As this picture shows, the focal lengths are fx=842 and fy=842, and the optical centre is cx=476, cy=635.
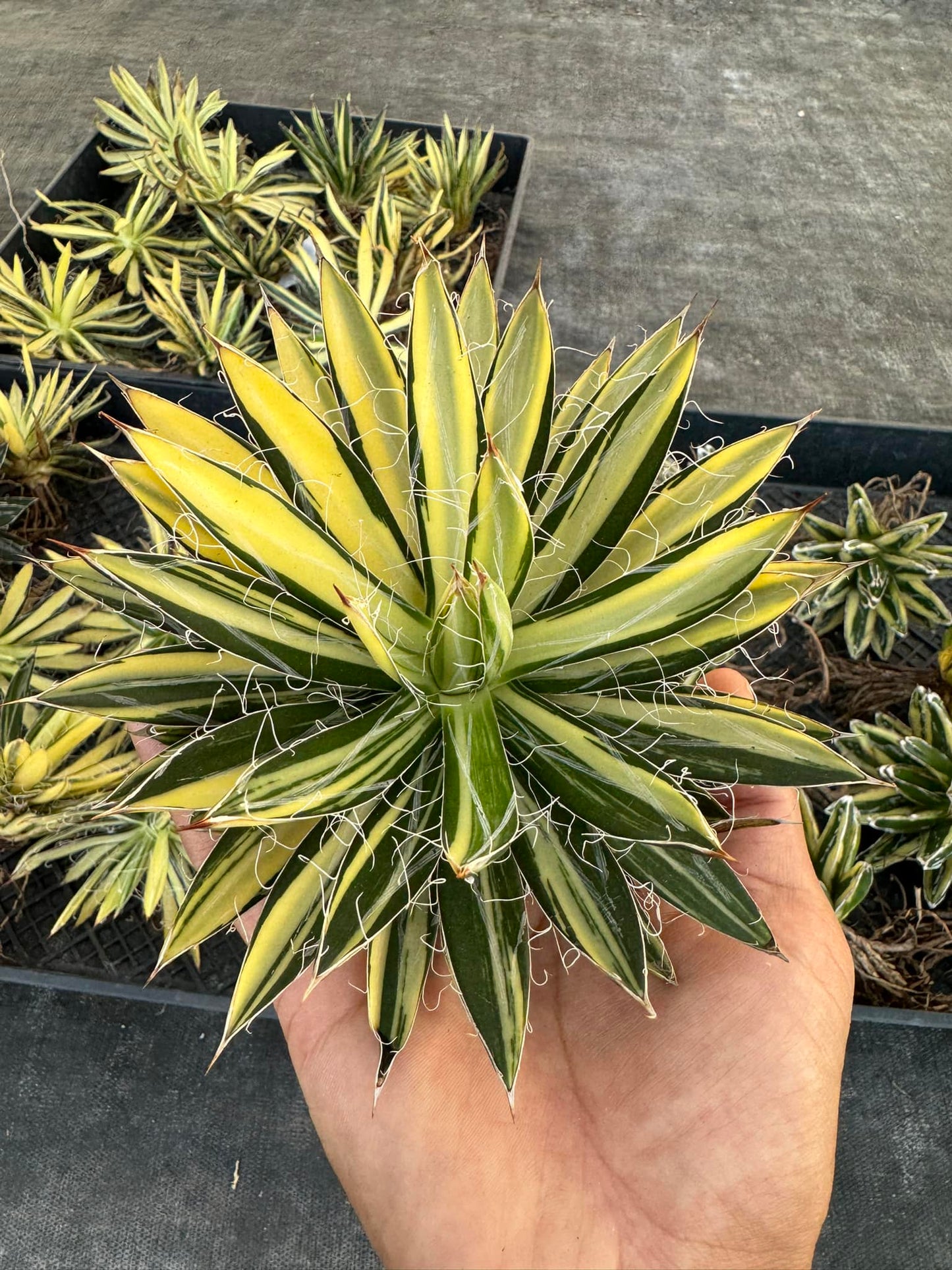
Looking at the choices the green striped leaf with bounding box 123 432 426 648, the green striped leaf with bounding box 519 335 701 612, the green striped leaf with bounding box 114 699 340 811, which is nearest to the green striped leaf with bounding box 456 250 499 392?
the green striped leaf with bounding box 519 335 701 612

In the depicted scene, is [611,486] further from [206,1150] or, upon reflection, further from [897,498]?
[206,1150]

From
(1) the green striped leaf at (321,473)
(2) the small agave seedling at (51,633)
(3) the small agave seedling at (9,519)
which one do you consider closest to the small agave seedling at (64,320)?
(3) the small agave seedling at (9,519)

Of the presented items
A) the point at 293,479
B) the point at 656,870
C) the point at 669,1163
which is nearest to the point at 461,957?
the point at 656,870

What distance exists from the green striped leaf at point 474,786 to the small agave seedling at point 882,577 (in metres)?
0.92

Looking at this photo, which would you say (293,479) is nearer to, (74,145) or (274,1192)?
(274,1192)

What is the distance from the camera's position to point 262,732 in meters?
0.75

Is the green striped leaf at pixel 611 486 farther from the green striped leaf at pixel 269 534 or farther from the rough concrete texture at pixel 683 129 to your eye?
the rough concrete texture at pixel 683 129

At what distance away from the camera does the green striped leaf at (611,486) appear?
763 millimetres

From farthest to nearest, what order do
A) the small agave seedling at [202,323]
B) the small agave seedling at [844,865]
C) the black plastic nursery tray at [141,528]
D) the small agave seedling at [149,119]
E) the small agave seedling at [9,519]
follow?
the small agave seedling at [149,119] → the small agave seedling at [202,323] → the small agave seedling at [9,519] → the black plastic nursery tray at [141,528] → the small agave seedling at [844,865]

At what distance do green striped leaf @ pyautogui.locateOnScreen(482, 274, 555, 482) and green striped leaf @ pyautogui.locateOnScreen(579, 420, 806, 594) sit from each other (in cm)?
12

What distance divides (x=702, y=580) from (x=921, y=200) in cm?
247

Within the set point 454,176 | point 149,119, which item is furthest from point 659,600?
point 149,119

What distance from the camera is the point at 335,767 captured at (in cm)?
67

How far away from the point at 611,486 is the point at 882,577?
882 millimetres
